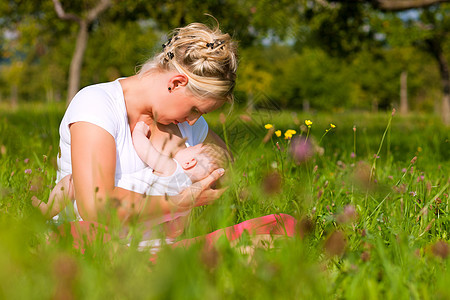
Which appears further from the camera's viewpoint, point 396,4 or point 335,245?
point 396,4

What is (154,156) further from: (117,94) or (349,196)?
(349,196)

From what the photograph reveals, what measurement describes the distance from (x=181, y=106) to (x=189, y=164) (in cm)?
35

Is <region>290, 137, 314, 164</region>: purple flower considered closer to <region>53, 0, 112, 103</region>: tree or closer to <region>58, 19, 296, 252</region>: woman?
<region>58, 19, 296, 252</region>: woman

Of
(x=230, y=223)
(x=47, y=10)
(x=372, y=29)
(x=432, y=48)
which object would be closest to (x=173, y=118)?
(x=230, y=223)

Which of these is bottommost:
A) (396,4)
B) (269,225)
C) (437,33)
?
(437,33)

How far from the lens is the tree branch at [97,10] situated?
42.3 feet

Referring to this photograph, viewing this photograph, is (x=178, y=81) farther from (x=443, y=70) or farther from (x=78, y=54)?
(x=443, y=70)

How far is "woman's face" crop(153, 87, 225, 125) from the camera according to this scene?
2381mm

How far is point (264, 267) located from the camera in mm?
1392

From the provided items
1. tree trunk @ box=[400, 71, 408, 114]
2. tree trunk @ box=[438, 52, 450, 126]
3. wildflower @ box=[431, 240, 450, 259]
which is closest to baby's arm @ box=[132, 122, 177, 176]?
wildflower @ box=[431, 240, 450, 259]

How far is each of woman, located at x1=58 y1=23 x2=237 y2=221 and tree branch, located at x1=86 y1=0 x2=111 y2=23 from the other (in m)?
11.3

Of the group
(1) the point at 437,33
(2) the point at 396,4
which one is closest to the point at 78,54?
(2) the point at 396,4

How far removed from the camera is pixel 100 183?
200cm

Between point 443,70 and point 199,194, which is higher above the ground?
point 199,194
